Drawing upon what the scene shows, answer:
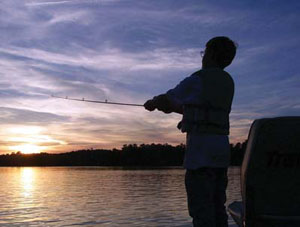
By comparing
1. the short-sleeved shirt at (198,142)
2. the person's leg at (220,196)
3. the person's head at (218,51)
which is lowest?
the person's leg at (220,196)

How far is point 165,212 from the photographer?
22109 mm

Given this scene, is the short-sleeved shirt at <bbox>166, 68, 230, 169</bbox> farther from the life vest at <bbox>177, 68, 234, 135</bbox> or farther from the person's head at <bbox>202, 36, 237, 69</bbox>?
the person's head at <bbox>202, 36, 237, 69</bbox>

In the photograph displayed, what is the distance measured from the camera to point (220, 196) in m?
3.60

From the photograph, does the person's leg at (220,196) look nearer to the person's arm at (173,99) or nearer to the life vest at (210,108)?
the life vest at (210,108)

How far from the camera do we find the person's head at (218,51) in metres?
3.58

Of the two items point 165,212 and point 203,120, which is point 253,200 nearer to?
point 203,120

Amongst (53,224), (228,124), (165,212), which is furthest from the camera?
(165,212)

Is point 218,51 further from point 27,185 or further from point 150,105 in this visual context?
point 27,185

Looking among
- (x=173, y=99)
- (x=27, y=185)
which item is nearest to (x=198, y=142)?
(x=173, y=99)

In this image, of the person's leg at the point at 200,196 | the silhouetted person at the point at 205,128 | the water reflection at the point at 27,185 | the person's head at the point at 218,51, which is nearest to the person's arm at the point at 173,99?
the silhouetted person at the point at 205,128

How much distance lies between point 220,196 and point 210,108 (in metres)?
0.79

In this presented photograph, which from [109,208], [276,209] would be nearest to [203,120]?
[276,209]

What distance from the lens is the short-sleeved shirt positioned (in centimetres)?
333

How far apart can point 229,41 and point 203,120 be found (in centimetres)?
75
